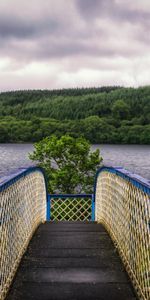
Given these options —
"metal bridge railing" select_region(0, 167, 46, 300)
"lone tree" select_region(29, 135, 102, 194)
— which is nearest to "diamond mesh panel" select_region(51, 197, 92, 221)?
"lone tree" select_region(29, 135, 102, 194)

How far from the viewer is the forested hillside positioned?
10555 centimetres

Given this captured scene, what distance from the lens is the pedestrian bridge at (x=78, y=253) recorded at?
347 centimetres

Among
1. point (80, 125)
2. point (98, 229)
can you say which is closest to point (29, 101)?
point (80, 125)

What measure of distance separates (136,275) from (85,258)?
97 cm

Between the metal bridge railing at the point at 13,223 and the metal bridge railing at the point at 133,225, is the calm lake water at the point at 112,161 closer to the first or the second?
the metal bridge railing at the point at 13,223

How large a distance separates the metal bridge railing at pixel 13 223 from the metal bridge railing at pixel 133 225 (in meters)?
1.27

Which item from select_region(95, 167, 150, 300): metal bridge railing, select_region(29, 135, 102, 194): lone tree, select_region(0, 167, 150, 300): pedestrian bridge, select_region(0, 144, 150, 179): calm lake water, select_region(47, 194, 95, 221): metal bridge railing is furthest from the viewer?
select_region(0, 144, 150, 179): calm lake water

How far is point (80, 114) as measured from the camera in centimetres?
14150

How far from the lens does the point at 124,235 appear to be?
4559 millimetres

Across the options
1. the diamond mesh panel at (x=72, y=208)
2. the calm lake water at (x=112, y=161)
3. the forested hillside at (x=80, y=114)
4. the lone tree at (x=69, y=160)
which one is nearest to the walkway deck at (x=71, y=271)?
the diamond mesh panel at (x=72, y=208)

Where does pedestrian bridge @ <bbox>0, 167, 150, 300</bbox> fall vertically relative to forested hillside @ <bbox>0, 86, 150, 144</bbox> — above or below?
below

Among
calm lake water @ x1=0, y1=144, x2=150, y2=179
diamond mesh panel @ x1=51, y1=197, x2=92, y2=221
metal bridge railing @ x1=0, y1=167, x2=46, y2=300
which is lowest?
calm lake water @ x1=0, y1=144, x2=150, y2=179

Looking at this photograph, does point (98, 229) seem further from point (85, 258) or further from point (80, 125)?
point (80, 125)

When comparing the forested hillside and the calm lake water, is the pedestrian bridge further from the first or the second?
the forested hillside
